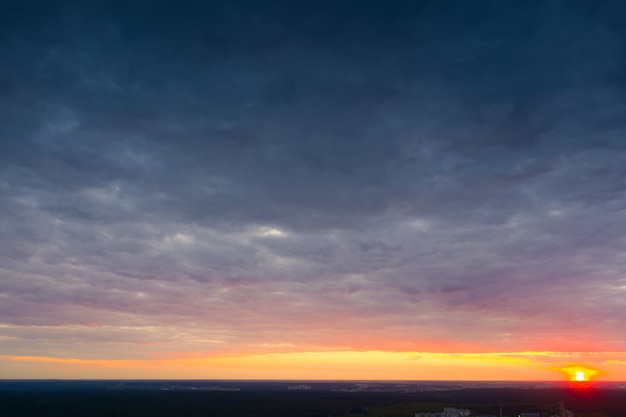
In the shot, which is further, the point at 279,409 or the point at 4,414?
the point at 279,409

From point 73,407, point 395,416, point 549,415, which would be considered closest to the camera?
point 549,415

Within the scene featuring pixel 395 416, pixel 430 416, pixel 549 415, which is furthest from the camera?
pixel 395 416

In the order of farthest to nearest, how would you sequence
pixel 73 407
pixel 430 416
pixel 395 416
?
pixel 73 407 < pixel 395 416 < pixel 430 416

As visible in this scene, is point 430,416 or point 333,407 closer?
point 430,416

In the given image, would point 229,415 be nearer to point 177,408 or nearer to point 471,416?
point 177,408

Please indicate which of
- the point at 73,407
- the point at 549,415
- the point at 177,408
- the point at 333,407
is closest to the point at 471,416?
the point at 549,415

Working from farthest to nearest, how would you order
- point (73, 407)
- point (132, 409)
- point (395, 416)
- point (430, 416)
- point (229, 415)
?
point (73, 407) → point (132, 409) → point (229, 415) → point (395, 416) → point (430, 416)

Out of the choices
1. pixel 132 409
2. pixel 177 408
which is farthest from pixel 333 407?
pixel 132 409

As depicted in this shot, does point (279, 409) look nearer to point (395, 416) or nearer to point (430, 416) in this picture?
point (395, 416)
